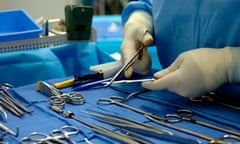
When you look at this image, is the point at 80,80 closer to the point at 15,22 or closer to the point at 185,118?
the point at 185,118

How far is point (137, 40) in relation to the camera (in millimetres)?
1067

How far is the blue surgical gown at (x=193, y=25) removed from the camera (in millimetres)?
832

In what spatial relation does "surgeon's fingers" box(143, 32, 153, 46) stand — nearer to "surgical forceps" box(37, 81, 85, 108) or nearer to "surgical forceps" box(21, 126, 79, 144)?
"surgical forceps" box(37, 81, 85, 108)

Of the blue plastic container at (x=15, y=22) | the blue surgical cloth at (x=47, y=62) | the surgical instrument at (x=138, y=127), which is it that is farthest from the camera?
the blue plastic container at (x=15, y=22)

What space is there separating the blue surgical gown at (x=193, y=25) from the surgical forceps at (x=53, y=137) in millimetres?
358

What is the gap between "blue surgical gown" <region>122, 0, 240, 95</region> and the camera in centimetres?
83

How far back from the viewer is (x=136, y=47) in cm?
106

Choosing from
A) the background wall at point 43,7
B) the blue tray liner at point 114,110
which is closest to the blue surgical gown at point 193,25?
the blue tray liner at point 114,110

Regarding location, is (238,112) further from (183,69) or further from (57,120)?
(57,120)

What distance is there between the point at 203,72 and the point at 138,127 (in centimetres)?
19

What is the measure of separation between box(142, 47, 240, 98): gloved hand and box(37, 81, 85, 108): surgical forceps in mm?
192

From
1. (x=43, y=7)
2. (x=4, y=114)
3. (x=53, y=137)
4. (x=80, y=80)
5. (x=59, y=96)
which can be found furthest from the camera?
(x=43, y=7)

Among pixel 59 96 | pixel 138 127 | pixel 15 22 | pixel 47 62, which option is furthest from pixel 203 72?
pixel 15 22

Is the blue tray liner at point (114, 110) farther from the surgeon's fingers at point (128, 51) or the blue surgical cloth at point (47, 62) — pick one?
the blue surgical cloth at point (47, 62)
